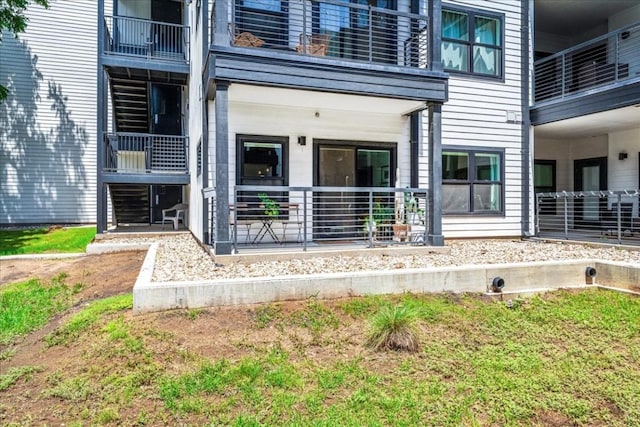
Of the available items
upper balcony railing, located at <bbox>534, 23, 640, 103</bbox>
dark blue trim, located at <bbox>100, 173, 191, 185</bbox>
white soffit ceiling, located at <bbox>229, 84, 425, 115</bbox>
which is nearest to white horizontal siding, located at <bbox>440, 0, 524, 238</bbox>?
upper balcony railing, located at <bbox>534, 23, 640, 103</bbox>

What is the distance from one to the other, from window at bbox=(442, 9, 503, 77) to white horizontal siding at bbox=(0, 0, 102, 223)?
42.7ft

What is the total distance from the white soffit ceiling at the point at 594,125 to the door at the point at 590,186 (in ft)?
2.94

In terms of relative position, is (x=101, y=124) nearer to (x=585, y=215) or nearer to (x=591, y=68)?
(x=591, y=68)

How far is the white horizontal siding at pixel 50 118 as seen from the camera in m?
14.6

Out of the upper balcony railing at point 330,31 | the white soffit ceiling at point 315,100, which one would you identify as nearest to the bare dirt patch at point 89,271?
the white soffit ceiling at point 315,100

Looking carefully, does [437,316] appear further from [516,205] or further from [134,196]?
[134,196]

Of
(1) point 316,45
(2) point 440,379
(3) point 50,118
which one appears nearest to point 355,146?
(1) point 316,45

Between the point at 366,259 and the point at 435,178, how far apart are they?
7.06ft

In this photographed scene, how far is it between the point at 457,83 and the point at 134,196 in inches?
430

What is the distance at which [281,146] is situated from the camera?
8.48 metres

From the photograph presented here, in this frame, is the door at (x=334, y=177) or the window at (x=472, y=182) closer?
the door at (x=334, y=177)

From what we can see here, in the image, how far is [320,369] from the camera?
3479 millimetres

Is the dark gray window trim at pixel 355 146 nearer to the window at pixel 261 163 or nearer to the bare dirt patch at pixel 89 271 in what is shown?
the window at pixel 261 163

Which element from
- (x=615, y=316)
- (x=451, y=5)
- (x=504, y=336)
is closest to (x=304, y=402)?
(x=504, y=336)
